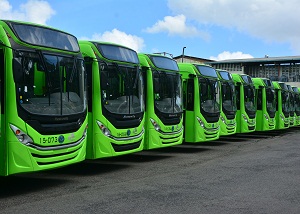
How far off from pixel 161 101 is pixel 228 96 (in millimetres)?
5471

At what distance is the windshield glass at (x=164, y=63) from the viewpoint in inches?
458

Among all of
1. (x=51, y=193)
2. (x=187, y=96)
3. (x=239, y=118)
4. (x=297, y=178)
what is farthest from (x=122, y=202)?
(x=239, y=118)

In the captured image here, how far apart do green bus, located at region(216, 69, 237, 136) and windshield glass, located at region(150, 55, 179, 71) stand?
358 cm

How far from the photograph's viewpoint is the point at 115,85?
943cm

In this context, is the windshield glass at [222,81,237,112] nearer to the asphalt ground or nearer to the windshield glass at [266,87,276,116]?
the asphalt ground

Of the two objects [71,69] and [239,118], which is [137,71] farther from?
[239,118]

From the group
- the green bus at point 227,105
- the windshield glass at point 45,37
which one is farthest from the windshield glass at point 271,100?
the windshield glass at point 45,37

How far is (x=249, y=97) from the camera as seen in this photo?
62.5 ft

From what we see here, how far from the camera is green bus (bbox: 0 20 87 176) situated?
6.69m

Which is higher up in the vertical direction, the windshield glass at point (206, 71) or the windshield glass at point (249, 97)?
the windshield glass at point (206, 71)

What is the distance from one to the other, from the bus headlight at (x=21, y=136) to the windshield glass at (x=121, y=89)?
99.8 inches

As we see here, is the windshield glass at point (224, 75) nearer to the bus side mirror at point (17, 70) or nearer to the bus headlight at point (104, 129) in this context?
the bus headlight at point (104, 129)

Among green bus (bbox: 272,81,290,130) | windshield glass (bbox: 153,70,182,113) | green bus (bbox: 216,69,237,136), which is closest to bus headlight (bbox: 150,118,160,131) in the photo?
windshield glass (bbox: 153,70,182,113)

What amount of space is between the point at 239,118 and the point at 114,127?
10085 millimetres
